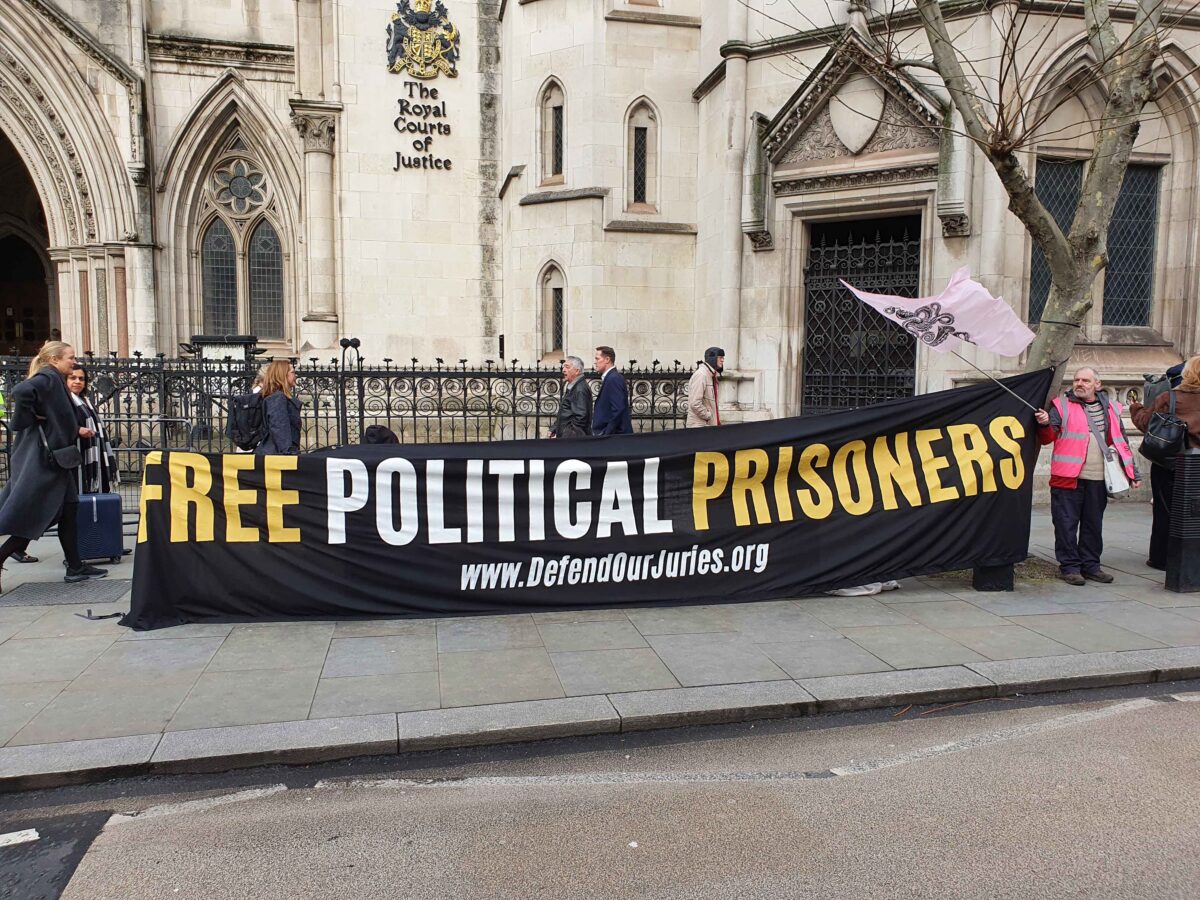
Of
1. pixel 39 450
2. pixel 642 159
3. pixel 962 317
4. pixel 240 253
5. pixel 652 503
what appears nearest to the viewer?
pixel 652 503

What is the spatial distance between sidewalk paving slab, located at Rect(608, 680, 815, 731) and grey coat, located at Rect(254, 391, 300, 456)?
4646 mm

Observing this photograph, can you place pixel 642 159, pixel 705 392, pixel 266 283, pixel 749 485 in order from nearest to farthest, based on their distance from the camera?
1. pixel 749 485
2. pixel 705 392
3. pixel 642 159
4. pixel 266 283

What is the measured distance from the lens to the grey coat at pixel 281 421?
7980 millimetres

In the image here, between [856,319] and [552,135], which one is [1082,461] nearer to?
[856,319]

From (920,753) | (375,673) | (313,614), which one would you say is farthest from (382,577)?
(920,753)

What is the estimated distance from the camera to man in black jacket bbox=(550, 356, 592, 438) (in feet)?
31.2

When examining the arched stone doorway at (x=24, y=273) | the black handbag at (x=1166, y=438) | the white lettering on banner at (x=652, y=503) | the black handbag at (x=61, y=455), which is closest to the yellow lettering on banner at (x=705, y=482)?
the white lettering on banner at (x=652, y=503)

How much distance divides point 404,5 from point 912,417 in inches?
565

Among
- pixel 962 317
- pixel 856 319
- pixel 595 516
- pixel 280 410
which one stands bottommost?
pixel 595 516

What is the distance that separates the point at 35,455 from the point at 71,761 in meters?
3.84

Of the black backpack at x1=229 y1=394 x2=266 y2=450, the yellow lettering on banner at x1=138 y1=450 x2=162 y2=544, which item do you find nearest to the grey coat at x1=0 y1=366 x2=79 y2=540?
the yellow lettering on banner at x1=138 y1=450 x2=162 y2=544

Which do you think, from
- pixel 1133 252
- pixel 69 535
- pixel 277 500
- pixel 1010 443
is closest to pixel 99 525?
pixel 69 535

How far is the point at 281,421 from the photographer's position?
315 inches

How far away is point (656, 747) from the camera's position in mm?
4430
